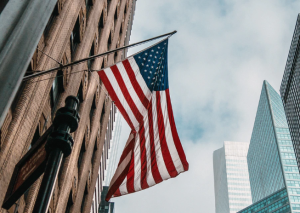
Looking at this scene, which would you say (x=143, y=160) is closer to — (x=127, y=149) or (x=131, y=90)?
(x=127, y=149)

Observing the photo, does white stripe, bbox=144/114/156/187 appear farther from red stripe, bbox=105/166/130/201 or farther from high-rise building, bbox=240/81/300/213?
high-rise building, bbox=240/81/300/213

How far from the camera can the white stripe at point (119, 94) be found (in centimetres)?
1095

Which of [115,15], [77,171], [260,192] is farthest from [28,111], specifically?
[260,192]

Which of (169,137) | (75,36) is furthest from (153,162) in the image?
(75,36)

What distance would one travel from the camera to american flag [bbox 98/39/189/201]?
34.6 ft

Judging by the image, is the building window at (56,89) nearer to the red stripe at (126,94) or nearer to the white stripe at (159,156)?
the red stripe at (126,94)

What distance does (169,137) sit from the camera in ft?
36.6

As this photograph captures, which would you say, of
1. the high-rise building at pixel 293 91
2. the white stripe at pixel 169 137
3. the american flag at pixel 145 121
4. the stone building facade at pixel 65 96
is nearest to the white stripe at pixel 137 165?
the american flag at pixel 145 121

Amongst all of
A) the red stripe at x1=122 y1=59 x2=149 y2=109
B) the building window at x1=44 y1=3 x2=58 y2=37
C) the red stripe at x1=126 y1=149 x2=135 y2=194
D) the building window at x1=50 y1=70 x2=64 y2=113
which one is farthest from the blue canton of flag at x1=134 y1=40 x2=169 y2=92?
the building window at x1=50 y1=70 x2=64 y2=113

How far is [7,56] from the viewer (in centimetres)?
394

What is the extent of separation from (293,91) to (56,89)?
104767 mm

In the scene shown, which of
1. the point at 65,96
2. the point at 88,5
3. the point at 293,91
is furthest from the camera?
the point at 293,91

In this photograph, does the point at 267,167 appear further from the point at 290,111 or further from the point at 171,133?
the point at 171,133

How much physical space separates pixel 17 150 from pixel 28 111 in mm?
1442
